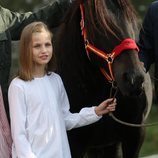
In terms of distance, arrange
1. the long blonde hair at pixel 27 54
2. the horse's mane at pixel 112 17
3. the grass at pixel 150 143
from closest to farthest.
Result: the long blonde hair at pixel 27 54 < the horse's mane at pixel 112 17 < the grass at pixel 150 143

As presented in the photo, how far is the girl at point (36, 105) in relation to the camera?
10.5 ft

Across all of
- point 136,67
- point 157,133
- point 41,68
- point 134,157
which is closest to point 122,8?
point 136,67

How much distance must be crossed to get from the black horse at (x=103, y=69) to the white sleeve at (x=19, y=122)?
2.10ft

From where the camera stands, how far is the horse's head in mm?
3379

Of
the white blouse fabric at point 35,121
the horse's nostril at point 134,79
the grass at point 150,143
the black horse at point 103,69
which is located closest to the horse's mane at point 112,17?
the black horse at point 103,69

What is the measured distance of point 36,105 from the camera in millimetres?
3223

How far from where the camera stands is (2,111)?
3447mm

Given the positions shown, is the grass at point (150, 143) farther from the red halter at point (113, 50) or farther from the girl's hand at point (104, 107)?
the girl's hand at point (104, 107)

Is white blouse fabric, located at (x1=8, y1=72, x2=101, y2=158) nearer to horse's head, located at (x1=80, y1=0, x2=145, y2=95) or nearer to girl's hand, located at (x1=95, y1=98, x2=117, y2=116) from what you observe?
girl's hand, located at (x1=95, y1=98, x2=117, y2=116)

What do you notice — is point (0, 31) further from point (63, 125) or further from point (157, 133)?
point (157, 133)

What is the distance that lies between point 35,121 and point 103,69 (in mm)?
726

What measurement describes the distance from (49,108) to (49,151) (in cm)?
25

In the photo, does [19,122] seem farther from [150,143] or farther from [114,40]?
[150,143]

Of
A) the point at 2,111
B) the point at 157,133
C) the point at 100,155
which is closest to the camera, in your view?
the point at 2,111
